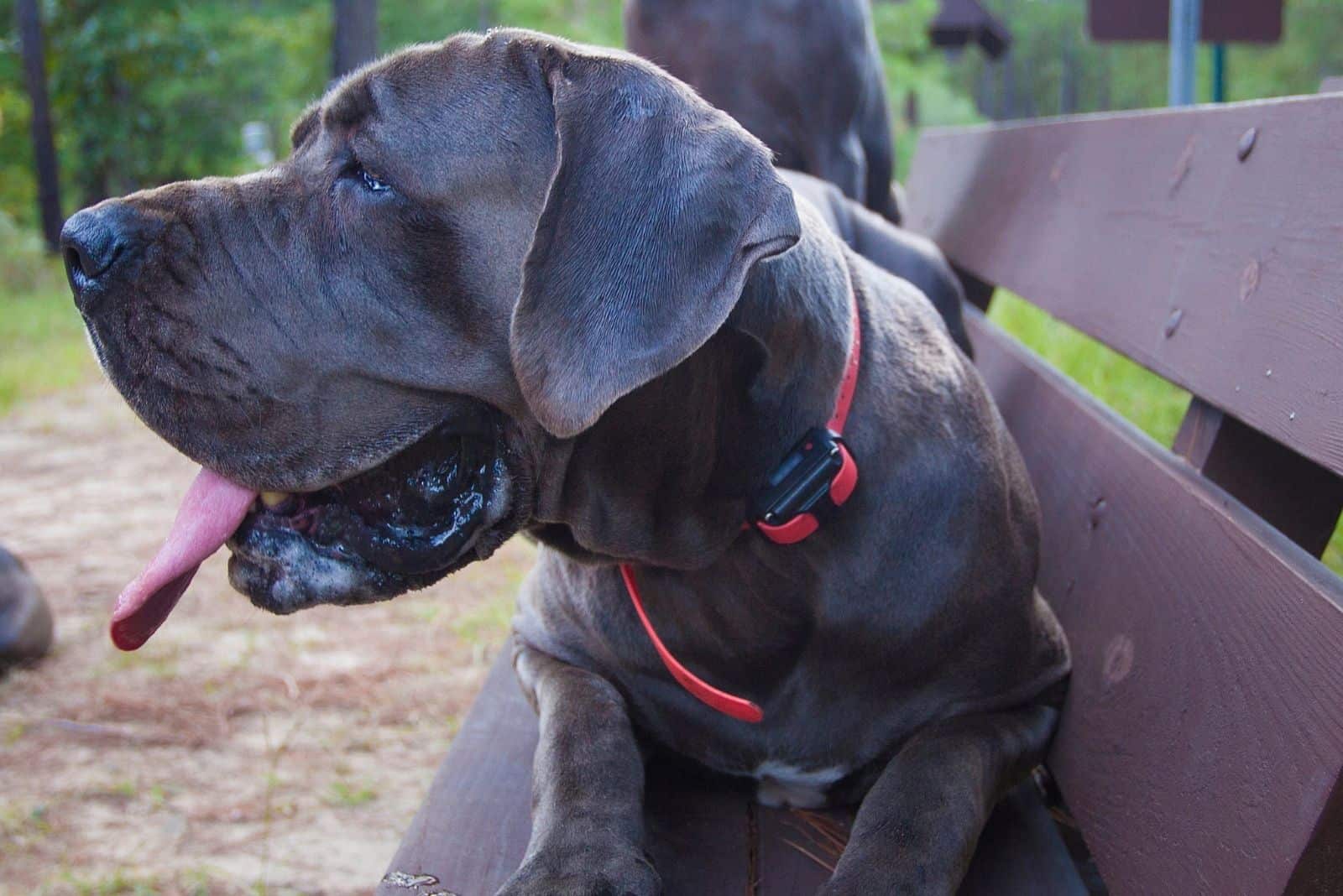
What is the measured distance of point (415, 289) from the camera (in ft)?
6.36

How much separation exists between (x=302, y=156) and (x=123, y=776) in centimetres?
203

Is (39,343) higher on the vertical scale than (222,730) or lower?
lower

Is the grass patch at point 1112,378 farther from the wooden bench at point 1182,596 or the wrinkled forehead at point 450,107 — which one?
the wrinkled forehead at point 450,107

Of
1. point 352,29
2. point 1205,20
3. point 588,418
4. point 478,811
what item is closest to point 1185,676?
point 588,418

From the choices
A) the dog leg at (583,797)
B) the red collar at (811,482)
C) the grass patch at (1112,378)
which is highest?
the red collar at (811,482)

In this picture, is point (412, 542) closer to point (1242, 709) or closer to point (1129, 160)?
point (1242, 709)

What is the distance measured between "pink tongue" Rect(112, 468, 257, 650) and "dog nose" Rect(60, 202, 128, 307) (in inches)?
12.9

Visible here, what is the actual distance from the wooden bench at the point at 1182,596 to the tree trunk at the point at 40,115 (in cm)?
1443

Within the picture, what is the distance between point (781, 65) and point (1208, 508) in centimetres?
336

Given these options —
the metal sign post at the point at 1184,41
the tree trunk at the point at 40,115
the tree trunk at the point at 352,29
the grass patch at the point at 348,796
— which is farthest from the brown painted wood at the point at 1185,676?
the tree trunk at the point at 40,115

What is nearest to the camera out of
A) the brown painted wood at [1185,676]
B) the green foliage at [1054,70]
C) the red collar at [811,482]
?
the brown painted wood at [1185,676]

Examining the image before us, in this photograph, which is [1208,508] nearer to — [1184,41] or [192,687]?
[192,687]

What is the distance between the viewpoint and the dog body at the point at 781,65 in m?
4.87

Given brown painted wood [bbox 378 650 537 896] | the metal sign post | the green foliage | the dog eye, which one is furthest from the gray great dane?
the green foliage
